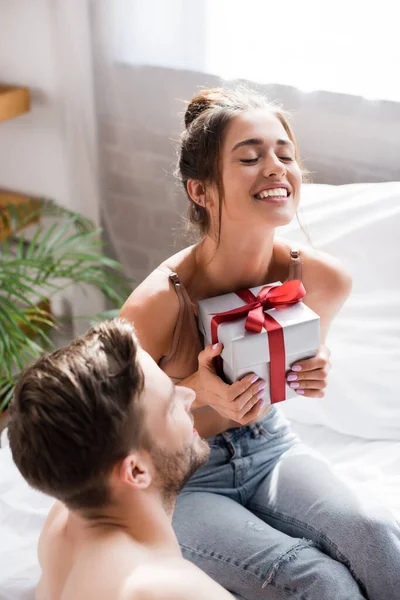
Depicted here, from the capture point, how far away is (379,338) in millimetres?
1674

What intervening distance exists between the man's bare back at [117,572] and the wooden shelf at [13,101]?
57.7 inches

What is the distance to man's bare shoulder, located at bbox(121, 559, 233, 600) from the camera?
849 millimetres

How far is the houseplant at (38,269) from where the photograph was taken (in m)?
1.92

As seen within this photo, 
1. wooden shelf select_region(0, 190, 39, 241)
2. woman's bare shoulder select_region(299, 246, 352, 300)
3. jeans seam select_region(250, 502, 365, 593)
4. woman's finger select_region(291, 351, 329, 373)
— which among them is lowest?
jeans seam select_region(250, 502, 365, 593)

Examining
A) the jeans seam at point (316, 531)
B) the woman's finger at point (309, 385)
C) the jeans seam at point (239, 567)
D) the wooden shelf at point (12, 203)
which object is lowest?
the jeans seam at point (316, 531)

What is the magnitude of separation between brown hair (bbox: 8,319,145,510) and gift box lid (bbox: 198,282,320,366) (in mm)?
257

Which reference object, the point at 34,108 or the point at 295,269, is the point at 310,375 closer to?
the point at 295,269

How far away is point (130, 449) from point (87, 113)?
1.49 m

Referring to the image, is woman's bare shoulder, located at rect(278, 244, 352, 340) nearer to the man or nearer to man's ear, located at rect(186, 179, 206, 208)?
man's ear, located at rect(186, 179, 206, 208)

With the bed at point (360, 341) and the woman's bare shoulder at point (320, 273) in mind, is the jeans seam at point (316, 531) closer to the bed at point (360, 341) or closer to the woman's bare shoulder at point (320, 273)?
the bed at point (360, 341)

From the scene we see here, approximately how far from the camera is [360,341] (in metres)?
1.70

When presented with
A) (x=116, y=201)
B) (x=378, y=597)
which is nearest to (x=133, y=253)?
(x=116, y=201)

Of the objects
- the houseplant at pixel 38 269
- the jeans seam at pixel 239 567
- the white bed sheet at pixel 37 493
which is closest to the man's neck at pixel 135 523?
the jeans seam at pixel 239 567

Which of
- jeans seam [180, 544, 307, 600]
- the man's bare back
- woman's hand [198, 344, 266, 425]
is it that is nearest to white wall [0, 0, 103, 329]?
woman's hand [198, 344, 266, 425]
